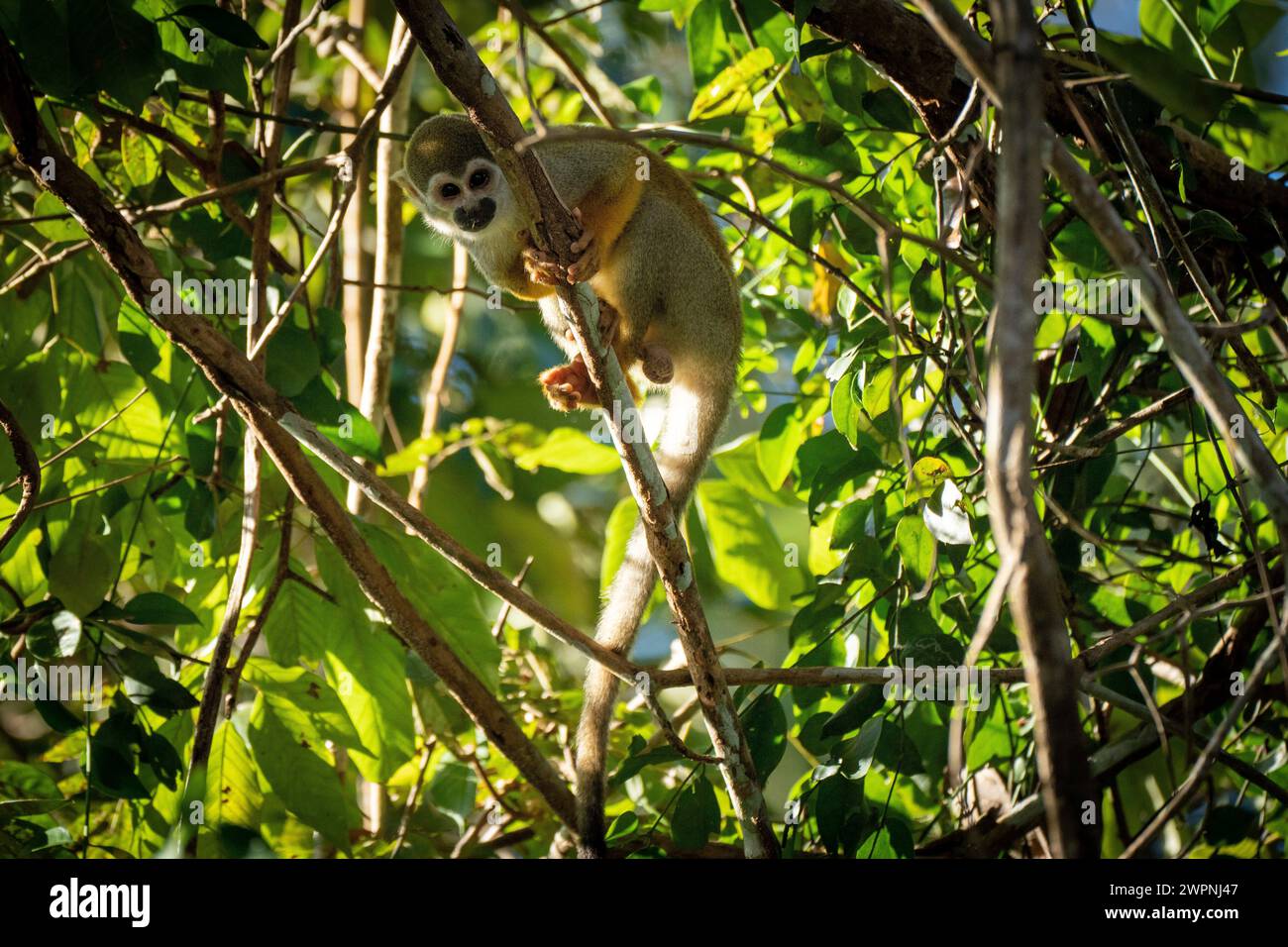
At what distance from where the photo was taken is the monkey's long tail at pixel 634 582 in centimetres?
275

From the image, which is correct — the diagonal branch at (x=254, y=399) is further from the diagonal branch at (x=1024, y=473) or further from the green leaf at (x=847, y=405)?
the diagonal branch at (x=1024, y=473)

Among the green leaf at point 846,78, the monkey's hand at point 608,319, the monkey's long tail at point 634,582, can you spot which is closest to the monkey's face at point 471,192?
the monkey's hand at point 608,319

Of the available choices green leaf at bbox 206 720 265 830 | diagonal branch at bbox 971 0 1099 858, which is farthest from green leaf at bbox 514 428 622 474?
diagonal branch at bbox 971 0 1099 858

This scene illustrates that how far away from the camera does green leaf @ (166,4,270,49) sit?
244cm

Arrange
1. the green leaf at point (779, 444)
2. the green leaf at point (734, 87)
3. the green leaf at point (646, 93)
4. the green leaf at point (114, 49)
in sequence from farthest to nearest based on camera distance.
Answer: the green leaf at point (646, 93) → the green leaf at point (779, 444) → the green leaf at point (734, 87) → the green leaf at point (114, 49)

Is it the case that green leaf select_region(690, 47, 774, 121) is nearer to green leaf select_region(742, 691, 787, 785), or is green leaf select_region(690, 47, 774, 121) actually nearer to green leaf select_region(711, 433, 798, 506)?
green leaf select_region(711, 433, 798, 506)

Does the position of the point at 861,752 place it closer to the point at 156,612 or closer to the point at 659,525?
the point at 659,525

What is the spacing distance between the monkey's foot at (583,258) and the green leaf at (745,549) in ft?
3.42

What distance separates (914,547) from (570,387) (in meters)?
1.40

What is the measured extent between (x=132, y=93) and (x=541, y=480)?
6.25 meters

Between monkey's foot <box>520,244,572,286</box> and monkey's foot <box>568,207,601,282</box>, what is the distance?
0.03 meters

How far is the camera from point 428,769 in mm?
3787

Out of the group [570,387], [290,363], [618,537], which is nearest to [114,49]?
[290,363]
